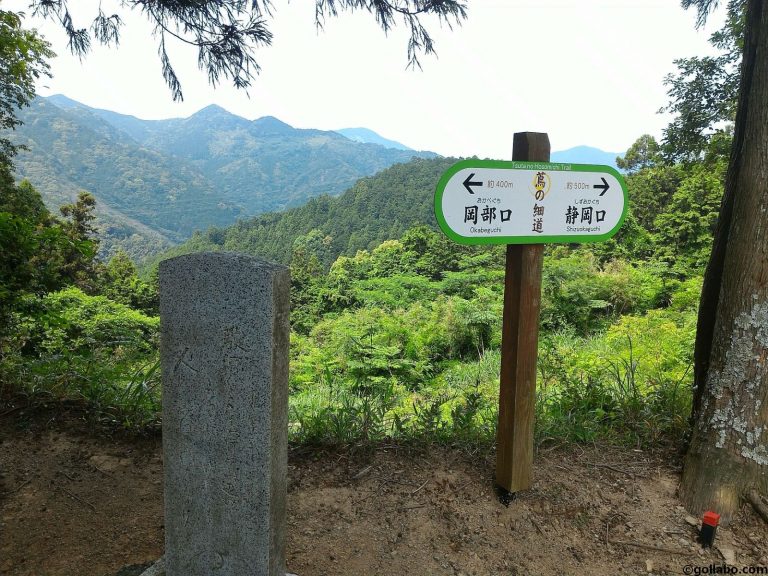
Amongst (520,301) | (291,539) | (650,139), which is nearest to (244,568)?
(291,539)

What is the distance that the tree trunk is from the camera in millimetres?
2121

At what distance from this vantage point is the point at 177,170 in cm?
10338

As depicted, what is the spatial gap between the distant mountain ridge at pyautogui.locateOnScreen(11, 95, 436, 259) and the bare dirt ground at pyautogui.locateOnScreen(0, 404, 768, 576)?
48953mm

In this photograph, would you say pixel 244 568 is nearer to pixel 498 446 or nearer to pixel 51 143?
pixel 498 446

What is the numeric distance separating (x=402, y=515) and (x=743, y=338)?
68.0 inches

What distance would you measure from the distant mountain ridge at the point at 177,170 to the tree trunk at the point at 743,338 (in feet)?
160

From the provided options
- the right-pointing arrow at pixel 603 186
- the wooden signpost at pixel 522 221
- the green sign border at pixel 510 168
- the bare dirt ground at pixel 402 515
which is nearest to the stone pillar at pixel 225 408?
the bare dirt ground at pixel 402 515

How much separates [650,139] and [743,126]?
52.7 ft

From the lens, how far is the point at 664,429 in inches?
110

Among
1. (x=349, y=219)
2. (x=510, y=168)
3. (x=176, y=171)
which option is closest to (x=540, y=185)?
(x=510, y=168)

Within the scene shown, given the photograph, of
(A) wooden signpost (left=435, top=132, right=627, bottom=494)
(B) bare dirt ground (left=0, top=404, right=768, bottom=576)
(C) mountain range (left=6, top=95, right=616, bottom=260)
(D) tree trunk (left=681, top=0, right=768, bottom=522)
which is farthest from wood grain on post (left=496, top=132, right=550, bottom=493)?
(C) mountain range (left=6, top=95, right=616, bottom=260)

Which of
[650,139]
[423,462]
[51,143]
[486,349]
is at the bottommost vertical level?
[486,349]

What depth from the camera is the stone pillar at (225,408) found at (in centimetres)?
152

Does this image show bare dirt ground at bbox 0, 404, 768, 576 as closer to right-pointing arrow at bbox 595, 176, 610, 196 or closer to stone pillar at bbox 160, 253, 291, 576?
stone pillar at bbox 160, 253, 291, 576
